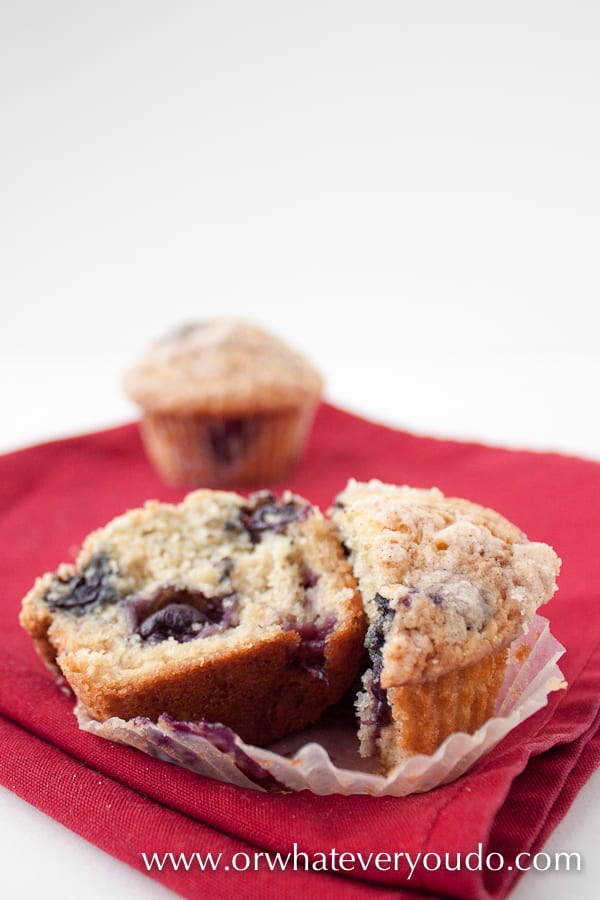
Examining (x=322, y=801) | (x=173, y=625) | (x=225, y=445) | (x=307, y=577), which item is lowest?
(x=225, y=445)

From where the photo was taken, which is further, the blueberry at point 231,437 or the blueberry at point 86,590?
the blueberry at point 231,437

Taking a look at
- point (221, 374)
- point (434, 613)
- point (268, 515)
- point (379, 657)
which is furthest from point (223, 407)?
point (434, 613)

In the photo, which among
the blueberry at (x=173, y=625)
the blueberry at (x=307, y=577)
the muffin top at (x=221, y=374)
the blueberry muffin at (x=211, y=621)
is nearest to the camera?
the blueberry muffin at (x=211, y=621)

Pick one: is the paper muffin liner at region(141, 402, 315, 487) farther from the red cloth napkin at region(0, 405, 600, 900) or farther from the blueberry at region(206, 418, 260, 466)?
the red cloth napkin at region(0, 405, 600, 900)

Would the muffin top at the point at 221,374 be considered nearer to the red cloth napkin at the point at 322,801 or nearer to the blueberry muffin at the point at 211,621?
the red cloth napkin at the point at 322,801

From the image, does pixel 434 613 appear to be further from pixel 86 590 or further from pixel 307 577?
pixel 86 590

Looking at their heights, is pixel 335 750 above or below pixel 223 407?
below

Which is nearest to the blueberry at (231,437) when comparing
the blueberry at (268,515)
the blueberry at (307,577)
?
the blueberry at (268,515)
